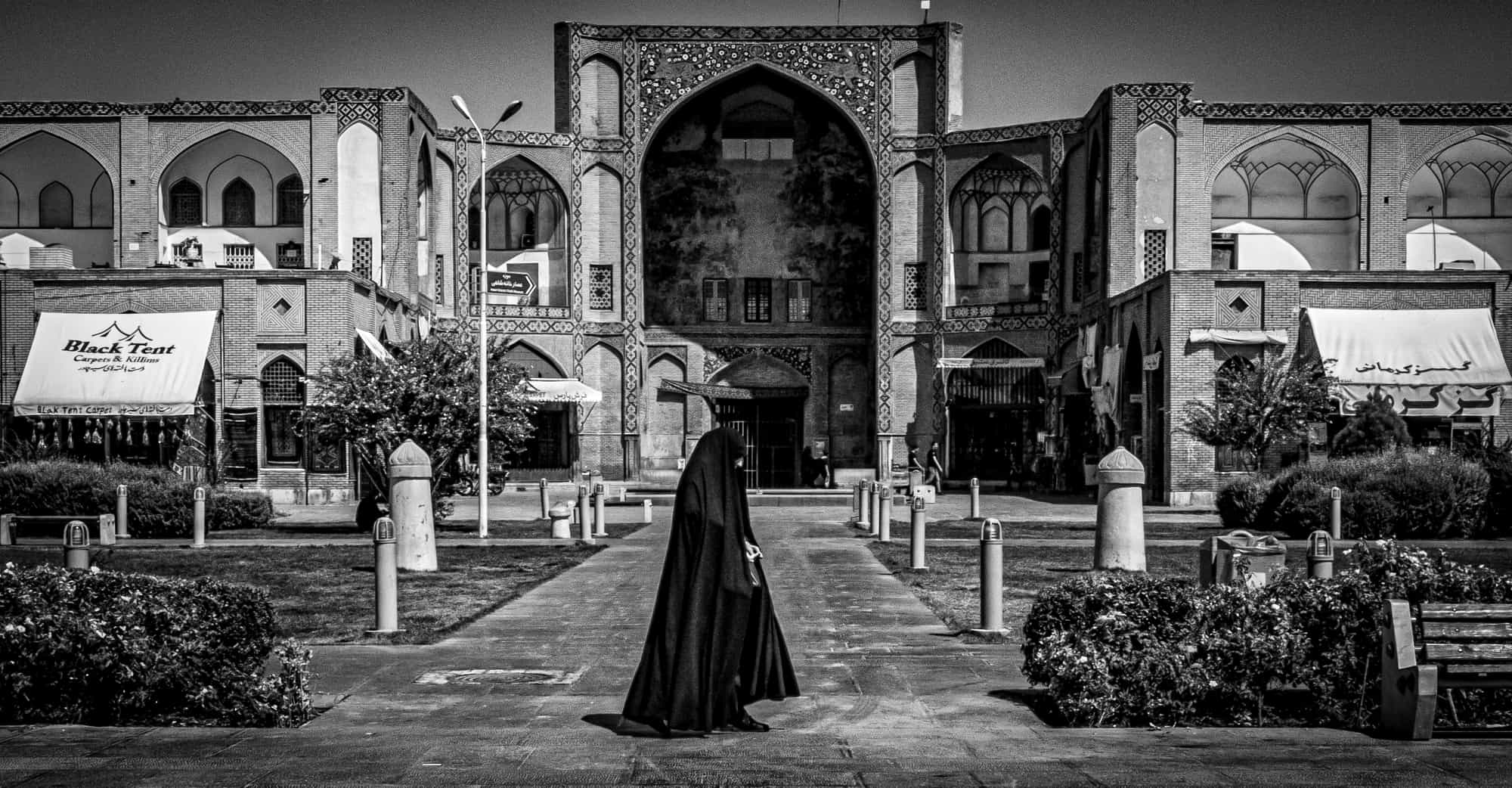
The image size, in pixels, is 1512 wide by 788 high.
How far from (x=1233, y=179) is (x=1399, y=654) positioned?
33457 mm

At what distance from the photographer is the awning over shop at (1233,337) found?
97.8 ft

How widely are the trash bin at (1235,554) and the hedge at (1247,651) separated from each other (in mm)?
2346

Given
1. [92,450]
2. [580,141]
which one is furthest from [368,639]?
[580,141]

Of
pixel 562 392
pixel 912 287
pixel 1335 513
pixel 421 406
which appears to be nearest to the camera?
pixel 1335 513

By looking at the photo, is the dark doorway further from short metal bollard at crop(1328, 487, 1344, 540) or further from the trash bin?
the trash bin

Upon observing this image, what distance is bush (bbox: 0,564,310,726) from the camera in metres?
7.29

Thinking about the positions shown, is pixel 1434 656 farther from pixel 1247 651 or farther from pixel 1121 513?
pixel 1121 513

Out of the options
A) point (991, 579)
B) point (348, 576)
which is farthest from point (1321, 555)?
point (348, 576)

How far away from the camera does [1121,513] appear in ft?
46.2

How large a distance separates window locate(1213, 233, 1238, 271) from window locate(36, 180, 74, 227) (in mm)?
29222

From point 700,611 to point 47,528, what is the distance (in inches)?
729

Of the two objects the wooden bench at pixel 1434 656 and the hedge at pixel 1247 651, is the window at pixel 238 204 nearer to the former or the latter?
the hedge at pixel 1247 651

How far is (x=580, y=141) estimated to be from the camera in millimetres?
40875

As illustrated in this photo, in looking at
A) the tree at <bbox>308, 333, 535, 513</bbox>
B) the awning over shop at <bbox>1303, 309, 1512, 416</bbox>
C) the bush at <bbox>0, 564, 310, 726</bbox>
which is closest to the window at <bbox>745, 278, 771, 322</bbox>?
the awning over shop at <bbox>1303, 309, 1512, 416</bbox>
